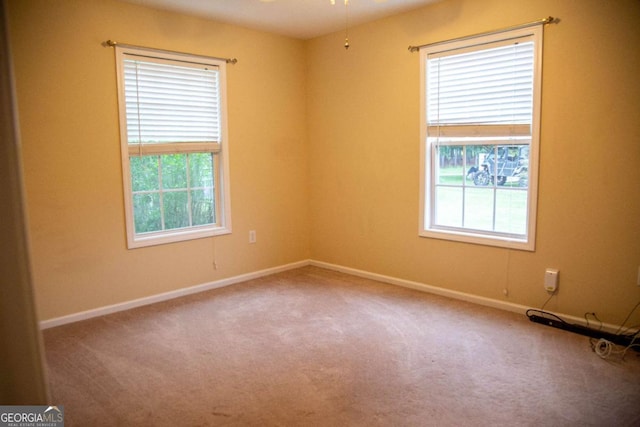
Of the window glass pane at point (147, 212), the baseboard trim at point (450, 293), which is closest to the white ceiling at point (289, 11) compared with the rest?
the window glass pane at point (147, 212)

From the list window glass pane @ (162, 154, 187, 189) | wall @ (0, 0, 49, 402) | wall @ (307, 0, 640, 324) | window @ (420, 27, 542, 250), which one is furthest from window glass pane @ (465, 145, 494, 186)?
wall @ (0, 0, 49, 402)

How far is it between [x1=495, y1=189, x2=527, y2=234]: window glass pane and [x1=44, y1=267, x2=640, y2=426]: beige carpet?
0.69 meters

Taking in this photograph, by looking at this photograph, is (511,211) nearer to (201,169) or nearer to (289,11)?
(289,11)

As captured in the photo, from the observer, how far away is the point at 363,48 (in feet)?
14.7

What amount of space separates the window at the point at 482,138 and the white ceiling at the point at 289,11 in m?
0.56

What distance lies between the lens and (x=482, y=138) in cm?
374

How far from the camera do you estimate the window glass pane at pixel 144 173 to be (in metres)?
3.90

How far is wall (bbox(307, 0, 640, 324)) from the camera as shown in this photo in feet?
10.1

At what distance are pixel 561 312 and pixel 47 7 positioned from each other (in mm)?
4331

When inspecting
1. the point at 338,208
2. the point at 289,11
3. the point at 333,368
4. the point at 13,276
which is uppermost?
the point at 289,11

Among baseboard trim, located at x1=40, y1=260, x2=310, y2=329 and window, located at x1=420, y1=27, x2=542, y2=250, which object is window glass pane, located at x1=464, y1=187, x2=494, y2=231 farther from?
baseboard trim, located at x1=40, y1=260, x2=310, y2=329

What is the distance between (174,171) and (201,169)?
285 mm

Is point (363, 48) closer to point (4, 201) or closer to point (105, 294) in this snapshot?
point (105, 294)

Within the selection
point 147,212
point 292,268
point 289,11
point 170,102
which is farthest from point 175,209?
point 289,11
